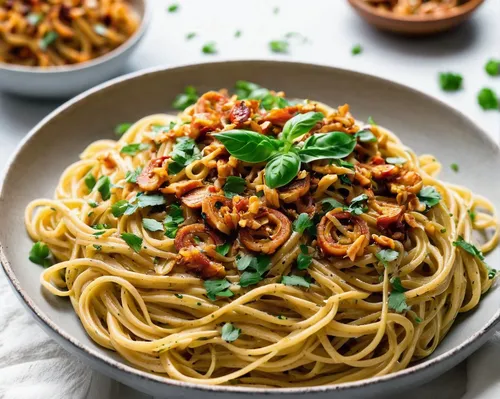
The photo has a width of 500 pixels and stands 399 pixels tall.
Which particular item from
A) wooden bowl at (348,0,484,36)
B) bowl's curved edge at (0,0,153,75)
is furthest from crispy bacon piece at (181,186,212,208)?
wooden bowl at (348,0,484,36)

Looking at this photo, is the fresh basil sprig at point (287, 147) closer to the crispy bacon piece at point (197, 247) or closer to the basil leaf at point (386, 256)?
the crispy bacon piece at point (197, 247)

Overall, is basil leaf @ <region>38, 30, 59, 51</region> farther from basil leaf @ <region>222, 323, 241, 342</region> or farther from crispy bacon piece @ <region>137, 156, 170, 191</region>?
basil leaf @ <region>222, 323, 241, 342</region>

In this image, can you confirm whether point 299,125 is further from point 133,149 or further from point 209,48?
point 209,48

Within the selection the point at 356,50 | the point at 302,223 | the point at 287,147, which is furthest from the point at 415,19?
the point at 302,223

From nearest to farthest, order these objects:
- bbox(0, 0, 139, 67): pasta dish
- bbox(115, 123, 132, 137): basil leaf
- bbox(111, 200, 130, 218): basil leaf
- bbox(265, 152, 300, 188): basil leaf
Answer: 1. bbox(265, 152, 300, 188): basil leaf
2. bbox(111, 200, 130, 218): basil leaf
3. bbox(115, 123, 132, 137): basil leaf
4. bbox(0, 0, 139, 67): pasta dish

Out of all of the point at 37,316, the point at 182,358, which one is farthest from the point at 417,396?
the point at 37,316

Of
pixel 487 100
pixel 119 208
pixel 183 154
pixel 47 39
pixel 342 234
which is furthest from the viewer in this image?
pixel 47 39

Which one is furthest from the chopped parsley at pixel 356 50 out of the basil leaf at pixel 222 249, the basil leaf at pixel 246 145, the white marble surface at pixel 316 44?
the basil leaf at pixel 222 249
